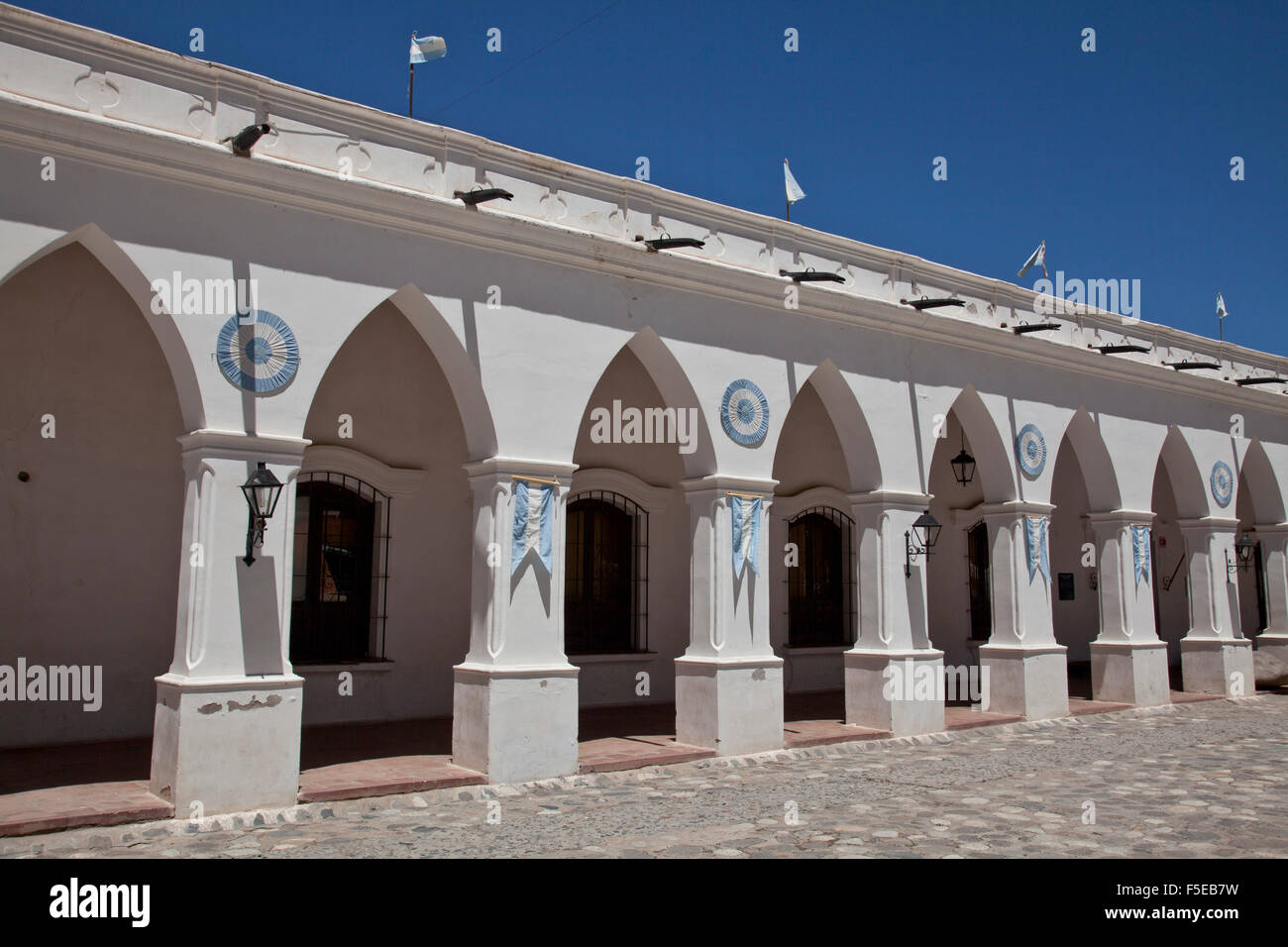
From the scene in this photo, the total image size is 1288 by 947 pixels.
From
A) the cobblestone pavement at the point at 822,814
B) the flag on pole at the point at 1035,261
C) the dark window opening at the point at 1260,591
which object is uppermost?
the flag on pole at the point at 1035,261

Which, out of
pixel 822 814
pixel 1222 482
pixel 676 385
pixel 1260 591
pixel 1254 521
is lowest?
pixel 822 814

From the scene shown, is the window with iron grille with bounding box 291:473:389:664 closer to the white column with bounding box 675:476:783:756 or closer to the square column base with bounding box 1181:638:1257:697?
the white column with bounding box 675:476:783:756

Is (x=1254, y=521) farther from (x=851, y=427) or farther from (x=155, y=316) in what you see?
(x=155, y=316)

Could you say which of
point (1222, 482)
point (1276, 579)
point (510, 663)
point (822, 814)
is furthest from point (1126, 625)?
point (510, 663)

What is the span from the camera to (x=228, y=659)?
754 centimetres

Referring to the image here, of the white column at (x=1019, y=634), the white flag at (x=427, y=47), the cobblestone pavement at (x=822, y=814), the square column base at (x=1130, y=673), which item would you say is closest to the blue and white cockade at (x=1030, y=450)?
the white column at (x=1019, y=634)

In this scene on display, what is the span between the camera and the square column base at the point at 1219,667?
15.8m

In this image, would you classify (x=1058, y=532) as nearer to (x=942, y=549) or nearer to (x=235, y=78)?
(x=942, y=549)

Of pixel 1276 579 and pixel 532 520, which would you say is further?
pixel 1276 579

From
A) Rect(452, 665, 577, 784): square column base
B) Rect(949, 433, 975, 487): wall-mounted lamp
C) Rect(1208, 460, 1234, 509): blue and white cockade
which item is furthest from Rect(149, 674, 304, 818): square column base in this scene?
Rect(1208, 460, 1234, 509): blue and white cockade

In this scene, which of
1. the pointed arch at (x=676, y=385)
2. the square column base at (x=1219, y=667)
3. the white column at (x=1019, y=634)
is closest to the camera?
the pointed arch at (x=676, y=385)

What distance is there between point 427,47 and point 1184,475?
40.1 ft

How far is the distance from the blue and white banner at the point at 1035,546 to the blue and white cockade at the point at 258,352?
8.90 m

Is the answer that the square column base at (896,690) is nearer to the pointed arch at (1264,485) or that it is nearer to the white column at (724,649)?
the white column at (724,649)
